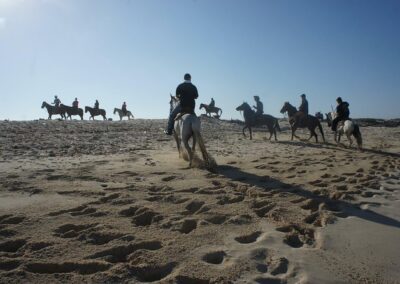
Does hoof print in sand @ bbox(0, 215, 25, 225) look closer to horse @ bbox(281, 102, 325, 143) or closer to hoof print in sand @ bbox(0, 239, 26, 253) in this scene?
hoof print in sand @ bbox(0, 239, 26, 253)

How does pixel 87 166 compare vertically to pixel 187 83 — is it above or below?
below

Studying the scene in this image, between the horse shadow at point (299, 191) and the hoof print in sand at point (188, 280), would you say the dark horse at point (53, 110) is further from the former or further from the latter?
the hoof print in sand at point (188, 280)

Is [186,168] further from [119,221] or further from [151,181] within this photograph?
[119,221]

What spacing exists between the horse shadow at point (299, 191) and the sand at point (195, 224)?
0.03 meters

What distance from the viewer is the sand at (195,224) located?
360 cm

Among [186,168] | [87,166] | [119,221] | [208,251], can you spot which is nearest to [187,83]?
[186,168]

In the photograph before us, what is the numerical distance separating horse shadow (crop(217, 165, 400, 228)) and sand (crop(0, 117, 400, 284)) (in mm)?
31

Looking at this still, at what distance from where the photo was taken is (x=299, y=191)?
684cm

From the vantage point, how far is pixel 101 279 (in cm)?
337

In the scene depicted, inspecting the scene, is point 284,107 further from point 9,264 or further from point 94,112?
point 94,112

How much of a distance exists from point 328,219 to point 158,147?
31.8ft

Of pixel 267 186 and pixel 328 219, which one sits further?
pixel 267 186

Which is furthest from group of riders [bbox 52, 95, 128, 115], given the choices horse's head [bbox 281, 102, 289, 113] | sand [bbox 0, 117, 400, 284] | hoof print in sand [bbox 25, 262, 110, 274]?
hoof print in sand [bbox 25, 262, 110, 274]

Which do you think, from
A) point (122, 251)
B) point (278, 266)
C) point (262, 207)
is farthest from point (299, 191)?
point (122, 251)
